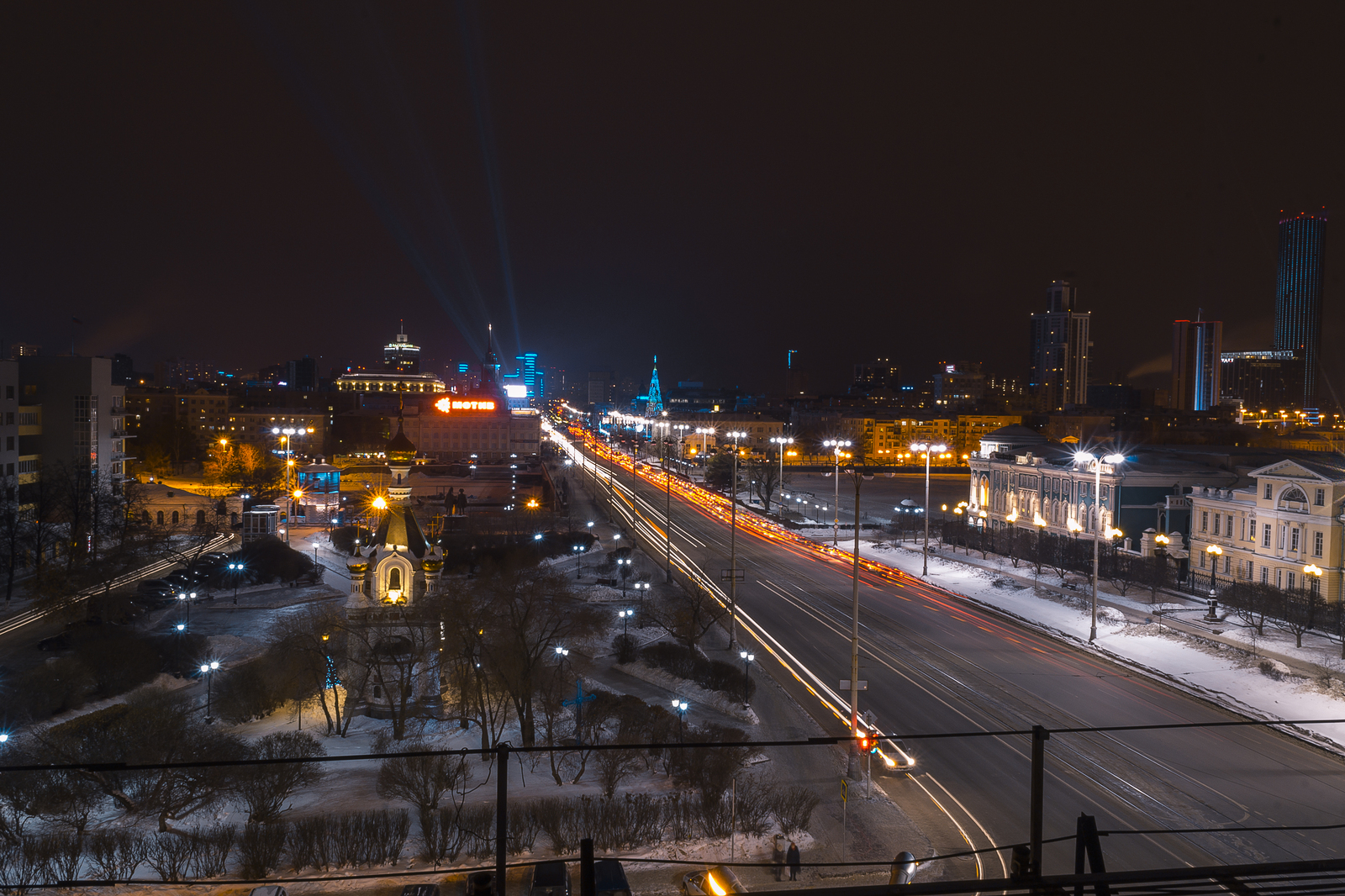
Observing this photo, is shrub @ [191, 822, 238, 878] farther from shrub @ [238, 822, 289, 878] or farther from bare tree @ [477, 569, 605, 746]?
bare tree @ [477, 569, 605, 746]

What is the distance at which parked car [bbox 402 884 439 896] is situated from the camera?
1237cm

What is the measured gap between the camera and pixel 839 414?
128 metres

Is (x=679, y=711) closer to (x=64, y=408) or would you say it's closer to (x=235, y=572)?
(x=235, y=572)

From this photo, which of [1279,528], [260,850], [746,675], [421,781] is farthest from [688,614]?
[1279,528]

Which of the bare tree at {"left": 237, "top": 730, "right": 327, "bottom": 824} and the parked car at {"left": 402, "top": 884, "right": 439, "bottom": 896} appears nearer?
the parked car at {"left": 402, "top": 884, "right": 439, "bottom": 896}

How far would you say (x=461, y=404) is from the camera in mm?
135500

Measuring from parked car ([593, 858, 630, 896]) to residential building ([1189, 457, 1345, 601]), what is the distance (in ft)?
104

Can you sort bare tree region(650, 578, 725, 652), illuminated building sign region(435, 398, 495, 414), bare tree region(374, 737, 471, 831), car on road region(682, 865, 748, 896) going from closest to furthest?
1. car on road region(682, 865, 748, 896)
2. bare tree region(374, 737, 471, 831)
3. bare tree region(650, 578, 725, 652)
4. illuminated building sign region(435, 398, 495, 414)

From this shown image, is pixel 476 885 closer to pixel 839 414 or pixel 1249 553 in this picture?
pixel 1249 553

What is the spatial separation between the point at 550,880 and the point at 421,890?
1851 millimetres

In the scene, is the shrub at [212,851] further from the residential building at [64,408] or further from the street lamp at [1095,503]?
the residential building at [64,408]

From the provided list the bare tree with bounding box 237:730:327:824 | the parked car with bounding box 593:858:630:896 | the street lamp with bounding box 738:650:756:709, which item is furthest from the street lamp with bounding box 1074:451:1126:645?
the bare tree with bounding box 237:730:327:824

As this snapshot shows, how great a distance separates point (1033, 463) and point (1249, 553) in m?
16.6

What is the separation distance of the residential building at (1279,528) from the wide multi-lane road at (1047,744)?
41.7 feet
